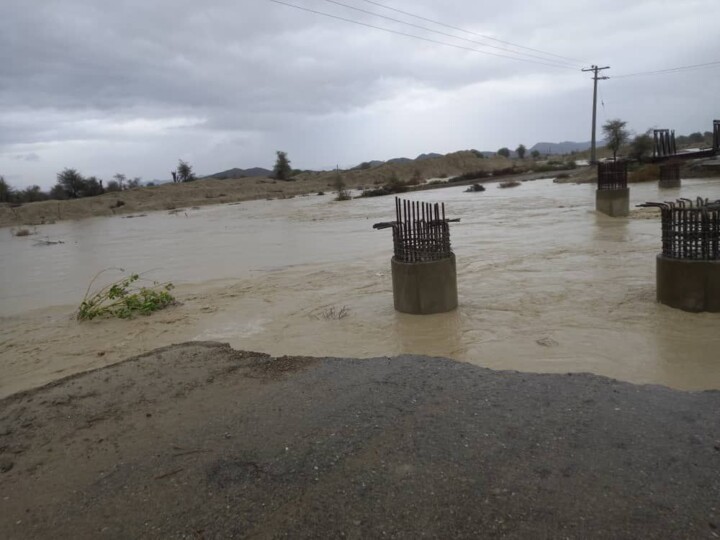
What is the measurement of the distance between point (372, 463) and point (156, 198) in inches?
2375

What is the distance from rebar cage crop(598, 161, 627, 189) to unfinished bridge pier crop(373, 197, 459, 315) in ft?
46.8

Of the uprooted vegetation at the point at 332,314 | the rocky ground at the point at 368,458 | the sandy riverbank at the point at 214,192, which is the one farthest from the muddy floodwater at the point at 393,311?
the sandy riverbank at the point at 214,192

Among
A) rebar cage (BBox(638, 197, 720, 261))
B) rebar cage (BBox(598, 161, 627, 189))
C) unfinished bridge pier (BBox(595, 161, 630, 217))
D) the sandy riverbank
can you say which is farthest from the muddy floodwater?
the sandy riverbank

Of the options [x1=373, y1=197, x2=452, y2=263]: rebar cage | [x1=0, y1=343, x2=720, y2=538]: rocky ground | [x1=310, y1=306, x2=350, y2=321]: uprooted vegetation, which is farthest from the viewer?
[x1=310, y1=306, x2=350, y2=321]: uprooted vegetation

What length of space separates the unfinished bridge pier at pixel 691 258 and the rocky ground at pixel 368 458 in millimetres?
2764

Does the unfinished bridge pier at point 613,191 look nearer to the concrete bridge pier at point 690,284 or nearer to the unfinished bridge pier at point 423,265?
the concrete bridge pier at point 690,284

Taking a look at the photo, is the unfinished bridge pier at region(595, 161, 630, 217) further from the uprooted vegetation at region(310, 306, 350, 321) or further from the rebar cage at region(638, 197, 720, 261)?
the uprooted vegetation at region(310, 306, 350, 321)

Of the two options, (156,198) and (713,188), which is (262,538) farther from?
(156,198)

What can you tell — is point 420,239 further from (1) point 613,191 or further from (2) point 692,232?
(1) point 613,191

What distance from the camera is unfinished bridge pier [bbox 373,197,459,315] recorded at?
7.95 m

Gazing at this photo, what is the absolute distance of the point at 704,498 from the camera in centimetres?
313

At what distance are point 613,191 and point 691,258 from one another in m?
13.4

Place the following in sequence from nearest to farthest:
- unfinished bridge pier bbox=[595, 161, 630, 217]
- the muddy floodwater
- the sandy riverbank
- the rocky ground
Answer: the rocky ground < the muddy floodwater < unfinished bridge pier bbox=[595, 161, 630, 217] < the sandy riverbank

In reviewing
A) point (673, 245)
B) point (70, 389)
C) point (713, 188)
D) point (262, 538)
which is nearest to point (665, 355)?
point (673, 245)
